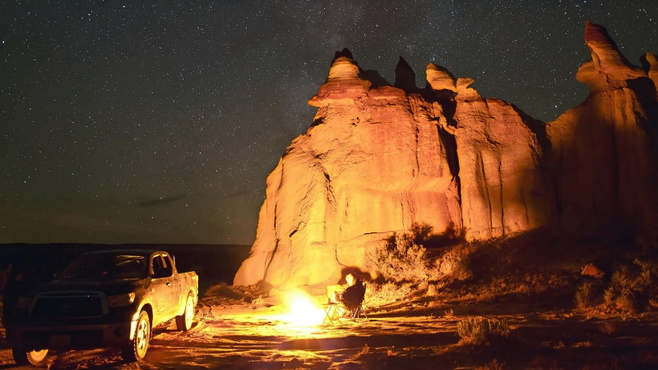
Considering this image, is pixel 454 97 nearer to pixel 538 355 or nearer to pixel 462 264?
pixel 462 264

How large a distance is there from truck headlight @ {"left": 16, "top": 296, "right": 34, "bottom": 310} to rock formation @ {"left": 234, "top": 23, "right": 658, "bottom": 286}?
1609 centimetres

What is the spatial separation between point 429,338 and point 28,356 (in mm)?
7761

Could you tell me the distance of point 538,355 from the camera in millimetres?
8891

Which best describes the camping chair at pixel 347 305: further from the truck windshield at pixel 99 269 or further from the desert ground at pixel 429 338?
the truck windshield at pixel 99 269

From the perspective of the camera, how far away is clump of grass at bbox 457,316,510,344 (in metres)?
10.1

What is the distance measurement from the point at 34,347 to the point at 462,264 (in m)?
16.2

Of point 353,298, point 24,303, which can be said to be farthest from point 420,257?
point 24,303

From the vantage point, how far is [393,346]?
1034cm

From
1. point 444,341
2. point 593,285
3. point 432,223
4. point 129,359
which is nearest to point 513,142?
point 432,223

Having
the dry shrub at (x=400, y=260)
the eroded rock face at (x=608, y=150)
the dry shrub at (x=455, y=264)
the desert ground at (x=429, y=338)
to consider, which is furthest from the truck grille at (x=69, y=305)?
the eroded rock face at (x=608, y=150)

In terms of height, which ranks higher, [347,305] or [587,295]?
[347,305]

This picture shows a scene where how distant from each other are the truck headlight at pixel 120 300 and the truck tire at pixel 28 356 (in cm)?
160

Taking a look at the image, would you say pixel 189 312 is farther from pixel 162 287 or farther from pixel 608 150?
pixel 608 150

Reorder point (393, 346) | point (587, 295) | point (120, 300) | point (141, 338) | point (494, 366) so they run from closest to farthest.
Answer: point (494, 366)
point (120, 300)
point (141, 338)
point (393, 346)
point (587, 295)
